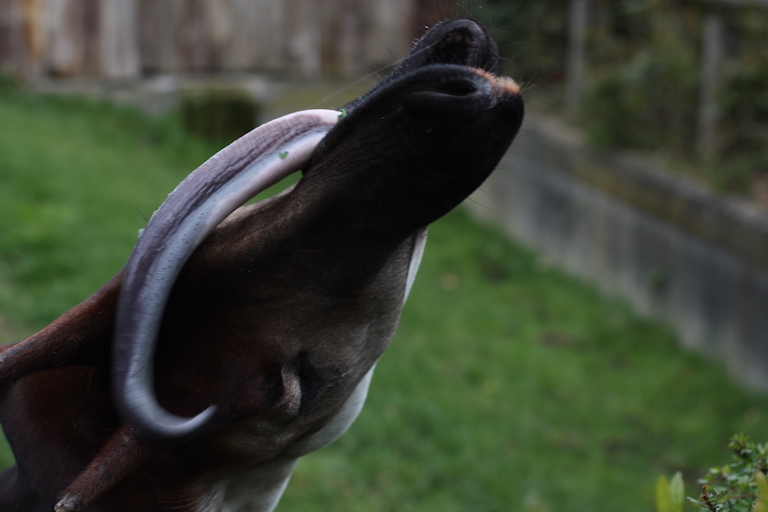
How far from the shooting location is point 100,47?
28.4 ft

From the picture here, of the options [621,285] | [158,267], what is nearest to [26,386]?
[158,267]

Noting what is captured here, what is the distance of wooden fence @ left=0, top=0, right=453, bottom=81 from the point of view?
8.37 meters

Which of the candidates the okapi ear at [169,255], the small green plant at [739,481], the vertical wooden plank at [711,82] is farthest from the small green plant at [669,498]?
the vertical wooden plank at [711,82]

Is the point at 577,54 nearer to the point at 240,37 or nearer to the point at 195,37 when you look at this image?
the point at 240,37

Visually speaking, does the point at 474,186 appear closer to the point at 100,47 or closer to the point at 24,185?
the point at 24,185

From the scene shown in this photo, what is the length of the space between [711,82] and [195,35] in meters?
4.90

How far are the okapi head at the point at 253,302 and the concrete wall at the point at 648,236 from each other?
3.04m

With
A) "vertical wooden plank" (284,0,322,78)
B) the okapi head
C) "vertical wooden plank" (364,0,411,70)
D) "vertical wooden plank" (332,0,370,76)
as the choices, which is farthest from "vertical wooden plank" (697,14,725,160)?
the okapi head

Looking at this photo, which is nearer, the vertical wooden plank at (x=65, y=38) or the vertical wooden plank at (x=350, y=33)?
the vertical wooden plank at (x=65, y=38)

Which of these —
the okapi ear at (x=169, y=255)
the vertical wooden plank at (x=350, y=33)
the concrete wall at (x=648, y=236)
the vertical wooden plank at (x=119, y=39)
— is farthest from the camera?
the vertical wooden plank at (x=350, y=33)

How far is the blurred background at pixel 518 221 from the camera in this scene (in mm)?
5008

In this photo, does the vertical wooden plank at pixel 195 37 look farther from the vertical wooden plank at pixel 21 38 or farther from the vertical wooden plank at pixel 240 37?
the vertical wooden plank at pixel 21 38

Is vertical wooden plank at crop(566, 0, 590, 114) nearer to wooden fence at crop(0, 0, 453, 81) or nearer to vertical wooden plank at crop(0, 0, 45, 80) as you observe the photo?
wooden fence at crop(0, 0, 453, 81)

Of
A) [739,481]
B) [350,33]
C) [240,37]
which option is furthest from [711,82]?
[739,481]
